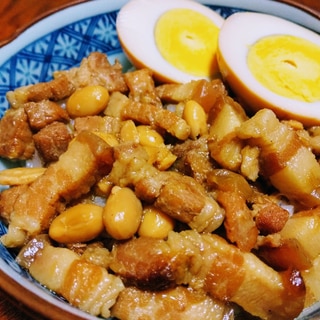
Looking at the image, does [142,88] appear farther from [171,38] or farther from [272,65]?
[272,65]

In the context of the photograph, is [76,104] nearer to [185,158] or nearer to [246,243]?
[185,158]

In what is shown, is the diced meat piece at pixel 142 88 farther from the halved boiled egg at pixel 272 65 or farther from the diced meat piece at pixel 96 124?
the halved boiled egg at pixel 272 65

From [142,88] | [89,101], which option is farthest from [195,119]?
Answer: [89,101]

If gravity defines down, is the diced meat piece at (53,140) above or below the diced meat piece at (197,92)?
below

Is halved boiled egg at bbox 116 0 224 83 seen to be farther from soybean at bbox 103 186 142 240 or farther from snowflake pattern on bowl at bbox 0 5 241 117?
soybean at bbox 103 186 142 240

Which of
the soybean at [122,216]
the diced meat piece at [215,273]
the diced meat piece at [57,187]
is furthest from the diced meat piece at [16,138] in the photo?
the diced meat piece at [215,273]

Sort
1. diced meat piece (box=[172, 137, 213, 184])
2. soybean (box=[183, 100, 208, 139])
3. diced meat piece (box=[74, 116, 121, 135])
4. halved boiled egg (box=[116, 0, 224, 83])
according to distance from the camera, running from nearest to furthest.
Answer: diced meat piece (box=[172, 137, 213, 184]), soybean (box=[183, 100, 208, 139]), diced meat piece (box=[74, 116, 121, 135]), halved boiled egg (box=[116, 0, 224, 83])

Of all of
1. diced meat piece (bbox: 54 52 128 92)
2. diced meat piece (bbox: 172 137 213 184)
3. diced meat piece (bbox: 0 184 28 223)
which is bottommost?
diced meat piece (bbox: 0 184 28 223)

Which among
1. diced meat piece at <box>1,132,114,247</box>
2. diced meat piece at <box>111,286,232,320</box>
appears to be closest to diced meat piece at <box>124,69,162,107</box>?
diced meat piece at <box>1,132,114,247</box>
